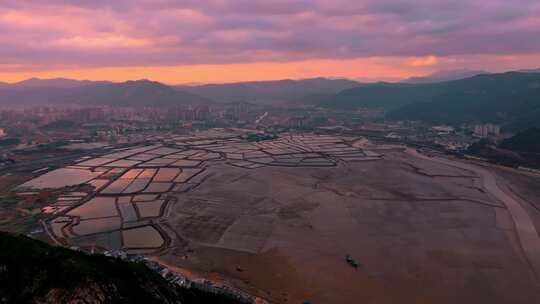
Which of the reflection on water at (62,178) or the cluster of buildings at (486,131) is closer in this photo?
the reflection on water at (62,178)

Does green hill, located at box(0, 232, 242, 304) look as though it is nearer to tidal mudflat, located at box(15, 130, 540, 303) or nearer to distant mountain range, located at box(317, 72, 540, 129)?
tidal mudflat, located at box(15, 130, 540, 303)

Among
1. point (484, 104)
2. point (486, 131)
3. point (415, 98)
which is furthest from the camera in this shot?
point (415, 98)

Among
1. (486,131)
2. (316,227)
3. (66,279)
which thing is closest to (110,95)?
(486,131)

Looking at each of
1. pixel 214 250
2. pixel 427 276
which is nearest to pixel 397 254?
pixel 427 276

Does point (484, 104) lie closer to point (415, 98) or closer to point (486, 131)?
point (486, 131)

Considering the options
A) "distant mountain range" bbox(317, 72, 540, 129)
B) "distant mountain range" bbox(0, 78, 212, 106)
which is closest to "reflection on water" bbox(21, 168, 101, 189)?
"distant mountain range" bbox(317, 72, 540, 129)

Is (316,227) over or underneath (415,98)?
underneath

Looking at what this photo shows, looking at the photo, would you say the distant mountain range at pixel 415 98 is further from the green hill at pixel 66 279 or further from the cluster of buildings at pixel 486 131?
the green hill at pixel 66 279

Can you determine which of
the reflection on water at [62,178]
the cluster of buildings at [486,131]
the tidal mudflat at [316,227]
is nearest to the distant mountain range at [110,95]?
the cluster of buildings at [486,131]

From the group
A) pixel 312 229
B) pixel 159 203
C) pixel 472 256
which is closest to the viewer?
pixel 472 256

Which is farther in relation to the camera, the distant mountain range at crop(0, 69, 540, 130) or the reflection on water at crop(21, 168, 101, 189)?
the distant mountain range at crop(0, 69, 540, 130)

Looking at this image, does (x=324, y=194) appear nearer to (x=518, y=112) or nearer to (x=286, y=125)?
(x=286, y=125)
